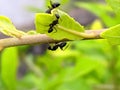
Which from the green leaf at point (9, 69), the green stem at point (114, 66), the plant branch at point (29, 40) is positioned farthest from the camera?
the green stem at point (114, 66)

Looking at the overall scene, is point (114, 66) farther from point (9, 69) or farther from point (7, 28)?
point (7, 28)

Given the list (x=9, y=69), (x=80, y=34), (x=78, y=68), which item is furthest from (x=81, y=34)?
(x=78, y=68)

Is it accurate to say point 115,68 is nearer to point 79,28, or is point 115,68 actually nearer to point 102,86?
point 102,86

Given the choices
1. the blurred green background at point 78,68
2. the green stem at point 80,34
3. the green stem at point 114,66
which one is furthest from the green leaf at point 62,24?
the green stem at point 114,66

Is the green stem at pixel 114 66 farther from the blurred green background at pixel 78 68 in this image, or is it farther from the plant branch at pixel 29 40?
the plant branch at pixel 29 40

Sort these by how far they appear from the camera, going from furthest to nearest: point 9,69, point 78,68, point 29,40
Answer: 1. point 78,68
2. point 9,69
3. point 29,40

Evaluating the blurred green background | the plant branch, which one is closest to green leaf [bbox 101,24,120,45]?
the plant branch

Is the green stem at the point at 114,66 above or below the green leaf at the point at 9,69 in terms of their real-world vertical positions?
above
